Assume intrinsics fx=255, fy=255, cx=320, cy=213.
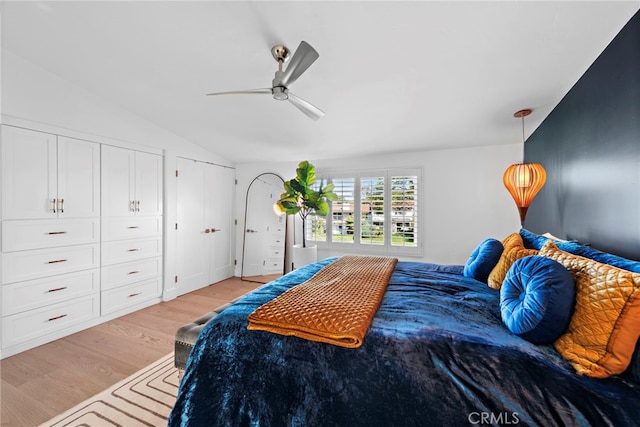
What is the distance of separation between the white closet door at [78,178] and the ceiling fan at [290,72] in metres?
2.09

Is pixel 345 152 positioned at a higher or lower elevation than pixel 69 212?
higher

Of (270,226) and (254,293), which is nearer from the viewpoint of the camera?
(254,293)

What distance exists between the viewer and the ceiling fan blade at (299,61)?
1.54 meters

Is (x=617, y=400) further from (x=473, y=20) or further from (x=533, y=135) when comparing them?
(x=533, y=135)

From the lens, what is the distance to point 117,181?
3.15m

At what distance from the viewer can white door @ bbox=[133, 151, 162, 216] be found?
3373 mm

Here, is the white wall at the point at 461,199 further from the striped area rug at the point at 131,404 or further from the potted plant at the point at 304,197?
the striped area rug at the point at 131,404

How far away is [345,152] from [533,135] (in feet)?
7.62

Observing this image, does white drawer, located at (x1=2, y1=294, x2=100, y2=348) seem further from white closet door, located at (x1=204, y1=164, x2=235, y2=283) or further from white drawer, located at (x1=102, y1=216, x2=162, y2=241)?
white closet door, located at (x1=204, y1=164, x2=235, y2=283)

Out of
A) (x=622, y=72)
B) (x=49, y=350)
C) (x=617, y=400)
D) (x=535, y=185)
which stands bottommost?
(x=49, y=350)

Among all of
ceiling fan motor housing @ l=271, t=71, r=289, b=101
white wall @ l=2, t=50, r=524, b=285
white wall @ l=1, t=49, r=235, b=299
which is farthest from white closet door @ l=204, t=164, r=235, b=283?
ceiling fan motor housing @ l=271, t=71, r=289, b=101

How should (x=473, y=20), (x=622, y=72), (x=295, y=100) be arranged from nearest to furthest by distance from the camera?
1. (x=622, y=72)
2. (x=473, y=20)
3. (x=295, y=100)

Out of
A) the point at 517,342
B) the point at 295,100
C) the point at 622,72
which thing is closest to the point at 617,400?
the point at 517,342

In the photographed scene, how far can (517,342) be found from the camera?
3.51ft
